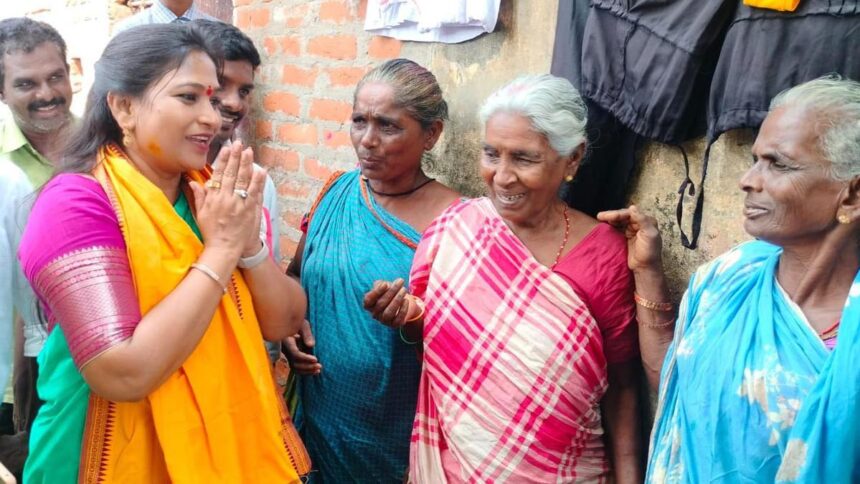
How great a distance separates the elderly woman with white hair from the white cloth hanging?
69 cm

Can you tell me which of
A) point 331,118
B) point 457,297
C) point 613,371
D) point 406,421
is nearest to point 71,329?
point 457,297

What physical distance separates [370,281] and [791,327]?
139 centimetres

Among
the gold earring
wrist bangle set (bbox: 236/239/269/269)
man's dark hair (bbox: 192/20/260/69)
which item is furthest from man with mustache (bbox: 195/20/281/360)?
the gold earring

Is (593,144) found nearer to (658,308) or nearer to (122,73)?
(658,308)

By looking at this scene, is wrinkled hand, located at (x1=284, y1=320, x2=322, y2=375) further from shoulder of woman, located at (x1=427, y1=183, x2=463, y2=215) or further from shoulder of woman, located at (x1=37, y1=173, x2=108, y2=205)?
shoulder of woman, located at (x1=37, y1=173, x2=108, y2=205)

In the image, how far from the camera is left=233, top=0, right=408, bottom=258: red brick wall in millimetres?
3625

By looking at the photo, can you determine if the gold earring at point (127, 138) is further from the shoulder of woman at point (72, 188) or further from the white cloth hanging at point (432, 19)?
the white cloth hanging at point (432, 19)

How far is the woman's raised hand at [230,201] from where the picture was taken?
1936 mm

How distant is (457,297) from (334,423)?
31.1 inches

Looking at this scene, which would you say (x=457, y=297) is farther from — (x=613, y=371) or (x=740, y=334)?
(x=740, y=334)

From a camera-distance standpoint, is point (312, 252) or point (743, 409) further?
point (312, 252)

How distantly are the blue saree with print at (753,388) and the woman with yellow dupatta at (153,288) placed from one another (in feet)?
3.51

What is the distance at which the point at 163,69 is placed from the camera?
6.49ft

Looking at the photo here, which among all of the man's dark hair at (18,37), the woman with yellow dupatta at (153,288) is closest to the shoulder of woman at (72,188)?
the woman with yellow dupatta at (153,288)
